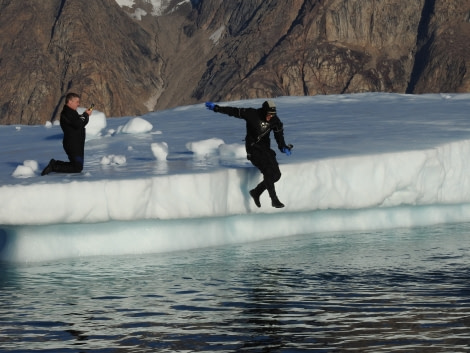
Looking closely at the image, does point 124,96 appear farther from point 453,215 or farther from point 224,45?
point 453,215

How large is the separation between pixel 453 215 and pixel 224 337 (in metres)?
8.26

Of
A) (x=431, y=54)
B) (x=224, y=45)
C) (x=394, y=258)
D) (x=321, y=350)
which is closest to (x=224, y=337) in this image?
(x=321, y=350)

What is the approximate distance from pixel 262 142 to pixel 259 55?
104 meters

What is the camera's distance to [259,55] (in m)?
116

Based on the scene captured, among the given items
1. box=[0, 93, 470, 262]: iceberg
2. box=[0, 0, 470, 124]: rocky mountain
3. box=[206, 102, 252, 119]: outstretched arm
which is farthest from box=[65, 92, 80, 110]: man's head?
box=[0, 0, 470, 124]: rocky mountain

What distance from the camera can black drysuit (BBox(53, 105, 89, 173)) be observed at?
1360 centimetres

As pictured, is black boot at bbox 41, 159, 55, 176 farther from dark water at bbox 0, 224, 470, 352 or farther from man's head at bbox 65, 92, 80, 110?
dark water at bbox 0, 224, 470, 352

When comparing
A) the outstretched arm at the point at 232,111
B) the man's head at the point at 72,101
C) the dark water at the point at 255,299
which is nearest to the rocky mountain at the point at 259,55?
the man's head at the point at 72,101

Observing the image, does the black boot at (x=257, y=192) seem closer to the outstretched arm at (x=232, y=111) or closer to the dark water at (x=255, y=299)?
the dark water at (x=255, y=299)

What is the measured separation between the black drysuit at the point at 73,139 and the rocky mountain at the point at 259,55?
9447 cm

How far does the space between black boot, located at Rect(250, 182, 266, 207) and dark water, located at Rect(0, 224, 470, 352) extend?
0.61 m

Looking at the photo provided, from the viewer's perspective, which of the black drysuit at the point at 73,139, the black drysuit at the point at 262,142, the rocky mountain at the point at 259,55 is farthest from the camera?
the rocky mountain at the point at 259,55

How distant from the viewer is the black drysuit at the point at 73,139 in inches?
535

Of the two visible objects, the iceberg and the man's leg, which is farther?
the man's leg
